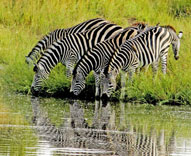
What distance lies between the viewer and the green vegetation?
15.4 metres

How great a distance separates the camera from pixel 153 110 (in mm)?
14078

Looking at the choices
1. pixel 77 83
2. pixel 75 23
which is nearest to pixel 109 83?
pixel 77 83

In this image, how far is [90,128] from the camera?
11.2 m

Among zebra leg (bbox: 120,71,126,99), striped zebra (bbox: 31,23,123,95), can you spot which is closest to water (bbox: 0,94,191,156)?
zebra leg (bbox: 120,71,126,99)

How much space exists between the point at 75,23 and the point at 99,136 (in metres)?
12.1

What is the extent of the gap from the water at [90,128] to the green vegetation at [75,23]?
0.61 m

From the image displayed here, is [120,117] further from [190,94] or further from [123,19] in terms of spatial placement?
[123,19]

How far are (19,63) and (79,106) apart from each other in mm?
3216

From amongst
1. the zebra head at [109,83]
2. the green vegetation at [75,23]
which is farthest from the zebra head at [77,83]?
the zebra head at [109,83]

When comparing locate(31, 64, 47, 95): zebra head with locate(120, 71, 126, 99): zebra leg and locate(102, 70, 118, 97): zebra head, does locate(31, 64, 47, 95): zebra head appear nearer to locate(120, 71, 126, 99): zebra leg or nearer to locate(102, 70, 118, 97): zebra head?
locate(102, 70, 118, 97): zebra head

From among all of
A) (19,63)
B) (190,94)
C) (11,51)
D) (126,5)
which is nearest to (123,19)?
(126,5)

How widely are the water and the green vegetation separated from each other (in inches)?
23.9

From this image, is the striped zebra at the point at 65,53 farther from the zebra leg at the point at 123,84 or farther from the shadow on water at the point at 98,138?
the shadow on water at the point at 98,138

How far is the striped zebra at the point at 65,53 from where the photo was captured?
663 inches
